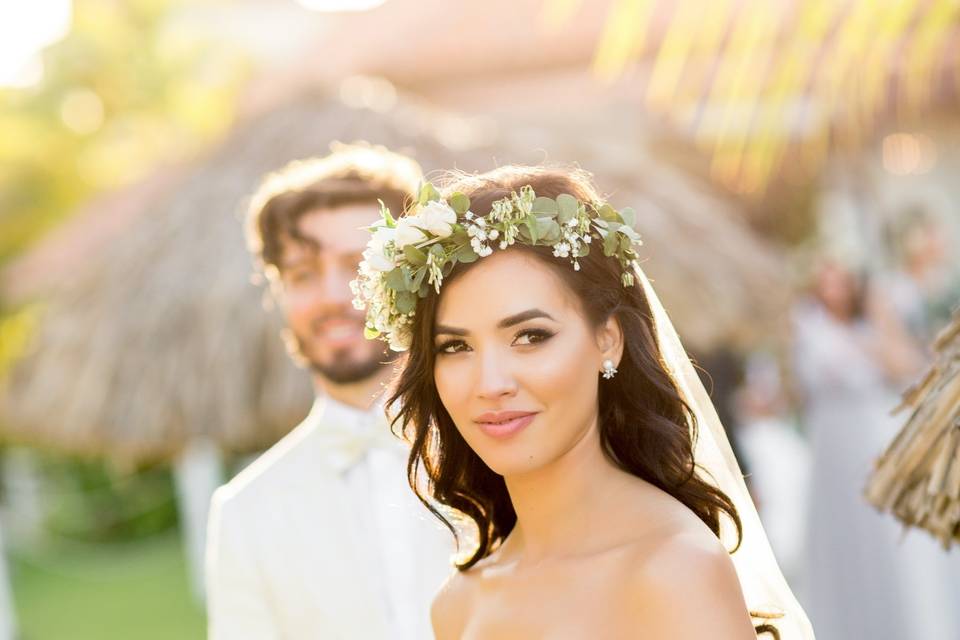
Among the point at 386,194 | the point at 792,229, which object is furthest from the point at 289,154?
the point at 792,229

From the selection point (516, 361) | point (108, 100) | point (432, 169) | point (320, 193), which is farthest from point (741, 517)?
point (108, 100)

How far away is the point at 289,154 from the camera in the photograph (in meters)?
8.36

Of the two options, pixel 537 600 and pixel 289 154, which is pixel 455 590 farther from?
pixel 289 154

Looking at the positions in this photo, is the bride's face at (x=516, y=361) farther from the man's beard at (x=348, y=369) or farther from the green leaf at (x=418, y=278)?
the man's beard at (x=348, y=369)

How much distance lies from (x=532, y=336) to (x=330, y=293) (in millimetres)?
1286

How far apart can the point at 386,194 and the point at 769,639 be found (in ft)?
5.35

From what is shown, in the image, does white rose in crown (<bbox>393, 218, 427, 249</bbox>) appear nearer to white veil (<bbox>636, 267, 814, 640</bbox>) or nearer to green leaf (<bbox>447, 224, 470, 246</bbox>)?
green leaf (<bbox>447, 224, 470, 246</bbox>)

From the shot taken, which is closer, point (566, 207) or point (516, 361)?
point (516, 361)

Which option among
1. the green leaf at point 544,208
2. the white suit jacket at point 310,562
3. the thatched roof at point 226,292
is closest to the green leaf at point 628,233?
the green leaf at point 544,208

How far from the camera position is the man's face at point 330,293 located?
3.56m

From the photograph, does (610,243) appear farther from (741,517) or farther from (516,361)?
(741,517)

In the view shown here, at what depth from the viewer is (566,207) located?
2.48m

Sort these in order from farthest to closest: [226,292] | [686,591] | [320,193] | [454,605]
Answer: [226,292] < [320,193] < [454,605] < [686,591]

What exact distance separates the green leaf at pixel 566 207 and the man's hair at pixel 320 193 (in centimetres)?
120
